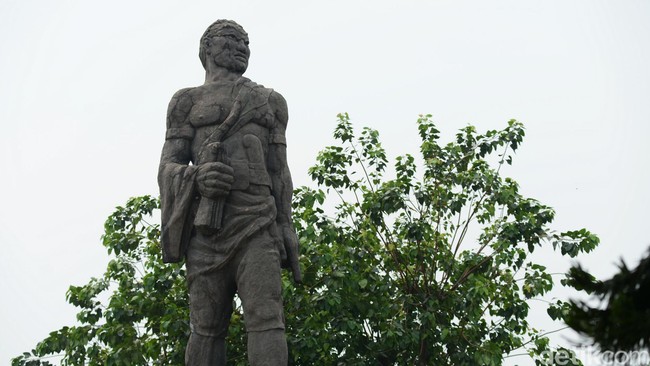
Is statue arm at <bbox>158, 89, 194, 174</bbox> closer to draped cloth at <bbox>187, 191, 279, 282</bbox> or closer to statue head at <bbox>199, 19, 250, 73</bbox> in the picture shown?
statue head at <bbox>199, 19, 250, 73</bbox>

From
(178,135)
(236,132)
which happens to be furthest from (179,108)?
(236,132)

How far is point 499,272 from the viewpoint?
1336cm

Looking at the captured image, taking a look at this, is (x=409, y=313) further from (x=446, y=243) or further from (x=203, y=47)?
(x=203, y=47)

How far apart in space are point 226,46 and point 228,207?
1350 mm

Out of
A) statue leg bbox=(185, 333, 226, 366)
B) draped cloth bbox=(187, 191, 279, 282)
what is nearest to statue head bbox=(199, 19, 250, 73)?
draped cloth bbox=(187, 191, 279, 282)

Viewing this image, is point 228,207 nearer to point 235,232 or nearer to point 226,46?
point 235,232

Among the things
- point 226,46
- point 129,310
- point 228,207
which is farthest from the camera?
point 129,310

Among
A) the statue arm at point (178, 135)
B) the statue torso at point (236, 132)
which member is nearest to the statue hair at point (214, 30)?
the statue torso at point (236, 132)

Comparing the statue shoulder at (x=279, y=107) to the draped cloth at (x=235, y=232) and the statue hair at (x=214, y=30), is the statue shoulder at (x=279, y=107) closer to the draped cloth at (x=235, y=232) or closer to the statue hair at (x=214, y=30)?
the statue hair at (x=214, y=30)

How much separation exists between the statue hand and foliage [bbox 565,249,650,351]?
4029 millimetres

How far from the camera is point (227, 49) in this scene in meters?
8.70

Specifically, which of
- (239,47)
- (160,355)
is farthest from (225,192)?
(160,355)

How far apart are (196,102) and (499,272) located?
597 centimetres

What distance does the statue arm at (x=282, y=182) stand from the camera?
838 cm
